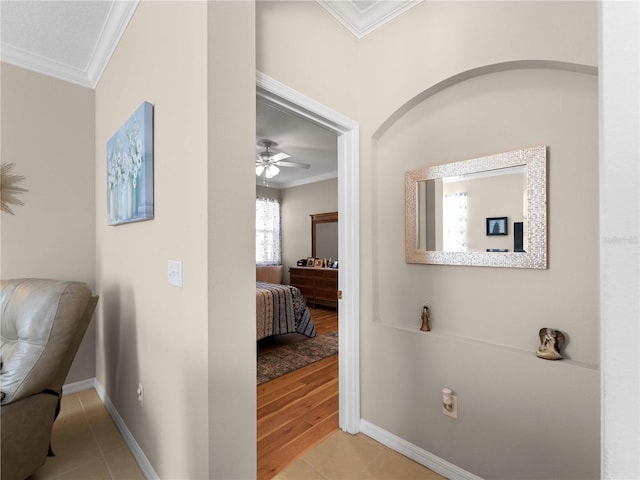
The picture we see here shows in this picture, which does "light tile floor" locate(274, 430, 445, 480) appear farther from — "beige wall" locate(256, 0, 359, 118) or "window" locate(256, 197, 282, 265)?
"window" locate(256, 197, 282, 265)

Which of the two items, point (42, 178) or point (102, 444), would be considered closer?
point (102, 444)

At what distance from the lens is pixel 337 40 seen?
1.92m

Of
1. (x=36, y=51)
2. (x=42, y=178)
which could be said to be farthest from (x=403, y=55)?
(x=42, y=178)

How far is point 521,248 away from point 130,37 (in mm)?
2525

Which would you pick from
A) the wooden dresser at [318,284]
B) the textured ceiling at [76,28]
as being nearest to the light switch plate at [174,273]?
the textured ceiling at [76,28]

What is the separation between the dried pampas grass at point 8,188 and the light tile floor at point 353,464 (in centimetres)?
270

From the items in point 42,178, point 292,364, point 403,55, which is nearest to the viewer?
point 403,55

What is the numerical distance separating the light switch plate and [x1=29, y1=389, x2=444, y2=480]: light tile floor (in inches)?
46.2

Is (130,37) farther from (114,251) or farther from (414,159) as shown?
(414,159)

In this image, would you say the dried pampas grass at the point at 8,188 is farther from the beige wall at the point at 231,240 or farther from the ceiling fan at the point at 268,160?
the ceiling fan at the point at 268,160

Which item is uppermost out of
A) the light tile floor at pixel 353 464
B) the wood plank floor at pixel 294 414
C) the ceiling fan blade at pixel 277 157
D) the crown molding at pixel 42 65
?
the crown molding at pixel 42 65

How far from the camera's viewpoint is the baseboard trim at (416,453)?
1.62 meters

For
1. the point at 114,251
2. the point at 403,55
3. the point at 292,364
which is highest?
Answer: the point at 403,55

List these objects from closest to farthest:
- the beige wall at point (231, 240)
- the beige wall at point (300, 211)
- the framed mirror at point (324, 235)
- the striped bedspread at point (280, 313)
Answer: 1. the beige wall at point (231, 240)
2. the striped bedspread at point (280, 313)
3. the framed mirror at point (324, 235)
4. the beige wall at point (300, 211)
